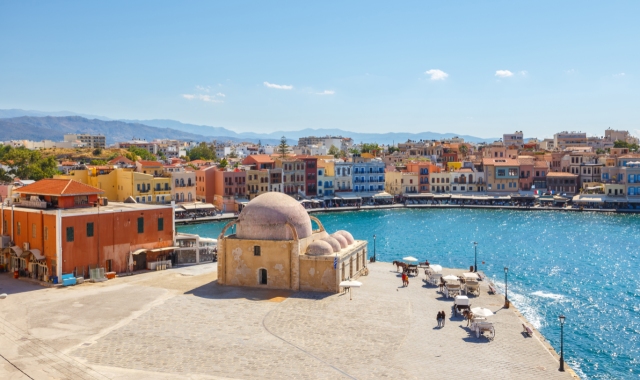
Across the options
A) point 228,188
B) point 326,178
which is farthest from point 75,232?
point 326,178

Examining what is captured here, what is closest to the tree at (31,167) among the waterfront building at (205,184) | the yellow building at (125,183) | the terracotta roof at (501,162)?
the yellow building at (125,183)

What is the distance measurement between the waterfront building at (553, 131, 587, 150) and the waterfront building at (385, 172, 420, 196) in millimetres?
79703

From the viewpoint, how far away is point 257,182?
103500 millimetres

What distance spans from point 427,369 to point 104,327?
1657 cm

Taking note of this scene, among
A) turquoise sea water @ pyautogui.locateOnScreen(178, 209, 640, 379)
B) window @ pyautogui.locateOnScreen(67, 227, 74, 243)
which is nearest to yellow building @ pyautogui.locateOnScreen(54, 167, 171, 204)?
turquoise sea water @ pyautogui.locateOnScreen(178, 209, 640, 379)

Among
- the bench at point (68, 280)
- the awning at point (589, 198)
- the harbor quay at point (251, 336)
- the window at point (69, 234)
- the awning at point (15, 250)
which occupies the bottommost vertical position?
the harbor quay at point (251, 336)

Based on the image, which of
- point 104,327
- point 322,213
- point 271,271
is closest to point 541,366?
point 271,271

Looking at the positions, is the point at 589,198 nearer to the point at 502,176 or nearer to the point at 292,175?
the point at 502,176

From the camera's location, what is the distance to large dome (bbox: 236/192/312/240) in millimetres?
39269

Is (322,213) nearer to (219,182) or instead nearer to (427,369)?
(219,182)

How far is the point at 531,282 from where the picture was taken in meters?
47.9

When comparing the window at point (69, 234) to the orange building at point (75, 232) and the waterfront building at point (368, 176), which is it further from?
the waterfront building at point (368, 176)

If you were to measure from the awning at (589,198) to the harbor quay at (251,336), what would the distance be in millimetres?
75008

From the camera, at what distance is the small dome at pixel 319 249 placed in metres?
38.7
